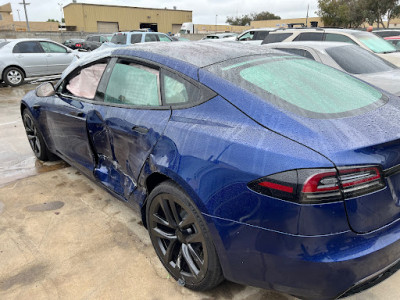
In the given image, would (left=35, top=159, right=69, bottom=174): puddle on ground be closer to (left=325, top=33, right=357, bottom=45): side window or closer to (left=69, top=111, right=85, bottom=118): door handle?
(left=69, top=111, right=85, bottom=118): door handle

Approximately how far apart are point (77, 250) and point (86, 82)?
155 cm

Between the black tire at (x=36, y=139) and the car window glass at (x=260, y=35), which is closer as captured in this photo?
the black tire at (x=36, y=139)

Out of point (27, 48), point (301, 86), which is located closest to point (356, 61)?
point (301, 86)

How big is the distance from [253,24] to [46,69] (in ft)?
196

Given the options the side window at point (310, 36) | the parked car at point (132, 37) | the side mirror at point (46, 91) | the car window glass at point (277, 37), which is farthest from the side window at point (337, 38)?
the parked car at point (132, 37)

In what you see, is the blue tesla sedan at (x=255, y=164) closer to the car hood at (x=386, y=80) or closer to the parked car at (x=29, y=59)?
the car hood at (x=386, y=80)

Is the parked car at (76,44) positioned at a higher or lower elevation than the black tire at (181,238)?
higher

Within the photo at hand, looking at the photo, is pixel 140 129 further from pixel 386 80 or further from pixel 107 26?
pixel 107 26

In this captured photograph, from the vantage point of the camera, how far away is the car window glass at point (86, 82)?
2.96 m

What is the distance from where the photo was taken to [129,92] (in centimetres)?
258

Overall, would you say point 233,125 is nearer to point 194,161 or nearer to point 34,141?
point 194,161

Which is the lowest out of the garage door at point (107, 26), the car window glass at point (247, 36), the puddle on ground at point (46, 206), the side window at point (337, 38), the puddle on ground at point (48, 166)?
the puddle on ground at point (46, 206)

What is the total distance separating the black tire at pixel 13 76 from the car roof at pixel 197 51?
986 centimetres

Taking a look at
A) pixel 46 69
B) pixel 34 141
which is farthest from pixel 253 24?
pixel 34 141
